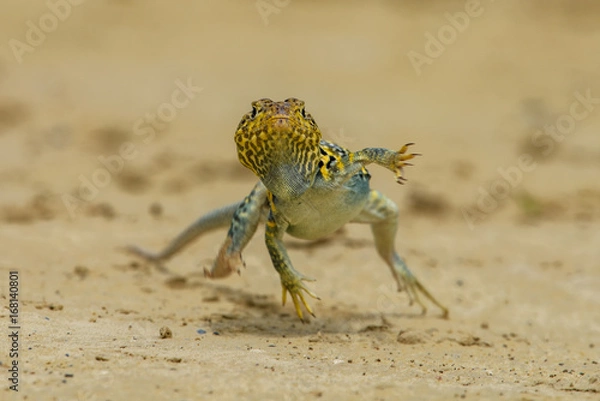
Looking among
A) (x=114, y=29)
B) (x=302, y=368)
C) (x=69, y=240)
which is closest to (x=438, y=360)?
(x=302, y=368)

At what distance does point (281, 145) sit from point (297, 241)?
4180 millimetres

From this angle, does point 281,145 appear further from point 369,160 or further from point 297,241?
point 297,241

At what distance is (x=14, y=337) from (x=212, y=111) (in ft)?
35.4

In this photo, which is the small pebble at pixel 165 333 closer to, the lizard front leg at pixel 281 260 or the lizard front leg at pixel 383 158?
the lizard front leg at pixel 281 260

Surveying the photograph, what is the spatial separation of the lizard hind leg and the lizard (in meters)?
0.01

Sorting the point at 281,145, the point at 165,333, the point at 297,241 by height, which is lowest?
the point at 165,333

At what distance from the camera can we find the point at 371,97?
17031 mm

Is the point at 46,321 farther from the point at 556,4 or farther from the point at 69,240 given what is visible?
the point at 556,4

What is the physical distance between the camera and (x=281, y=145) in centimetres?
586

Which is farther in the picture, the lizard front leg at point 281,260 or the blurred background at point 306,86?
the blurred background at point 306,86

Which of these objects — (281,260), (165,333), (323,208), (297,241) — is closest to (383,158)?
(323,208)

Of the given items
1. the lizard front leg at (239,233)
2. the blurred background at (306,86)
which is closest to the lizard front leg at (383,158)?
the lizard front leg at (239,233)

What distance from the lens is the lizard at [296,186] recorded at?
5859 millimetres

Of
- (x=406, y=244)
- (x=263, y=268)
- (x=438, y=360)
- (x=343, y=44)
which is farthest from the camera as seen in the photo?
(x=343, y=44)
